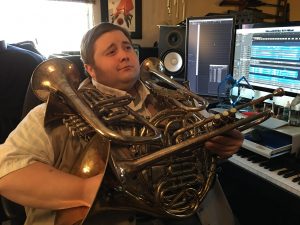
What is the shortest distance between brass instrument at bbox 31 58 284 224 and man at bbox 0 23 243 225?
5 centimetres

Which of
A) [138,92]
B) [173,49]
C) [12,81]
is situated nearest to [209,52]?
[173,49]

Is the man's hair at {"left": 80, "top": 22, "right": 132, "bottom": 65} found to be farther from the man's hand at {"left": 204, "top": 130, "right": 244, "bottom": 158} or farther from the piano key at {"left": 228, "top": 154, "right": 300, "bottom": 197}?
the piano key at {"left": 228, "top": 154, "right": 300, "bottom": 197}

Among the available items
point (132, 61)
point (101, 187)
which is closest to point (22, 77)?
point (132, 61)

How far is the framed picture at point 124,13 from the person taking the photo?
238 cm

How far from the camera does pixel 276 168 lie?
3.59 feet

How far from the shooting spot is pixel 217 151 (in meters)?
0.92

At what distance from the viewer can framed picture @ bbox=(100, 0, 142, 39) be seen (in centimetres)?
238

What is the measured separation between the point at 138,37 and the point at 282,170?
71.8 inches

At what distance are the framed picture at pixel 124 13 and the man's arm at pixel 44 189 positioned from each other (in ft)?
6.25

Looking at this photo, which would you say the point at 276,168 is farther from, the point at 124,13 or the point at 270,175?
the point at 124,13

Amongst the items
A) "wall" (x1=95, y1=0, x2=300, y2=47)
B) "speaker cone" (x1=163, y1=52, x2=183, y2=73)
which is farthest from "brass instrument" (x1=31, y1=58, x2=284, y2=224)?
"wall" (x1=95, y1=0, x2=300, y2=47)

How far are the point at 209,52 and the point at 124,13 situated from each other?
0.98m

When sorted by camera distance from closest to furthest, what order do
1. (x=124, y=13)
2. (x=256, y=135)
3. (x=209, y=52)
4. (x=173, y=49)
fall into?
(x=256, y=135)
(x=209, y=52)
(x=173, y=49)
(x=124, y=13)

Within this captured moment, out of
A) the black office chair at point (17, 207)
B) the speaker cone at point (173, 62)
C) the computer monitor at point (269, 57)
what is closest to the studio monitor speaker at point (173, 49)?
the speaker cone at point (173, 62)
